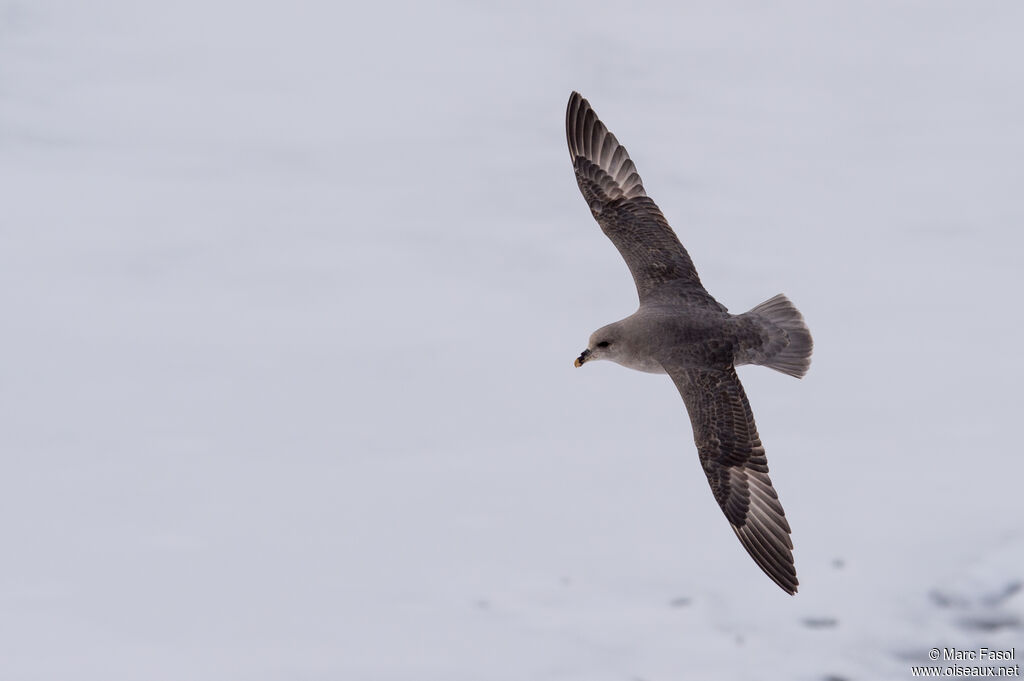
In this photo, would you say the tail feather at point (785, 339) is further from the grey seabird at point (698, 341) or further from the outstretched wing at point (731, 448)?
the outstretched wing at point (731, 448)

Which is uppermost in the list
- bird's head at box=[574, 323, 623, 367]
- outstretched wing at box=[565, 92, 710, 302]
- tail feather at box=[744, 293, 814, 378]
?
outstretched wing at box=[565, 92, 710, 302]

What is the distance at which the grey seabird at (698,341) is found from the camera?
7152 mm

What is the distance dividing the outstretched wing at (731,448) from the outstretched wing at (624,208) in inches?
31.6

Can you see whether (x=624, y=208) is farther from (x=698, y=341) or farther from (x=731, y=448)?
(x=731, y=448)

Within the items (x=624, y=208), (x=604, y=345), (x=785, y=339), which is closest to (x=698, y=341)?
(x=604, y=345)

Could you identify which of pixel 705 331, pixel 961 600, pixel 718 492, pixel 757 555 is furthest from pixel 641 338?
pixel 961 600

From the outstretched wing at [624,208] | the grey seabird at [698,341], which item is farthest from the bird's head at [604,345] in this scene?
the outstretched wing at [624,208]

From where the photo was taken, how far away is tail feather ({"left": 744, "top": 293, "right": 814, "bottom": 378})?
7.81 metres

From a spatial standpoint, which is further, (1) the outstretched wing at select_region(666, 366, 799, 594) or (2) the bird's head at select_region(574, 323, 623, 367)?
(2) the bird's head at select_region(574, 323, 623, 367)

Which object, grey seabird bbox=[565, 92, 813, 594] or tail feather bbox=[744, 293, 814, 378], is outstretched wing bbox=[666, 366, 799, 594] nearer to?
grey seabird bbox=[565, 92, 813, 594]

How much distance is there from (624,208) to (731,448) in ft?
6.52

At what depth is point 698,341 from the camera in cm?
739

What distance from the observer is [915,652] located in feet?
20.3

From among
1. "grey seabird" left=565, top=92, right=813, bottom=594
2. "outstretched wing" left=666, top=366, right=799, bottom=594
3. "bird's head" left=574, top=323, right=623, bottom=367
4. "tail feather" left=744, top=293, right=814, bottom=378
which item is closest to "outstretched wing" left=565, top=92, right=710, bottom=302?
"grey seabird" left=565, top=92, right=813, bottom=594
